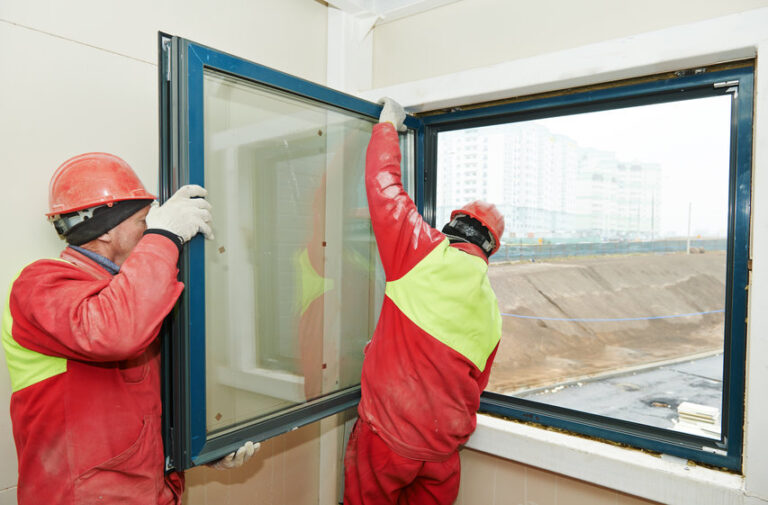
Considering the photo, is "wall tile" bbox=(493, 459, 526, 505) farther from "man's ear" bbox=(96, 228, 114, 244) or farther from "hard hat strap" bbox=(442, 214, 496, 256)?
"man's ear" bbox=(96, 228, 114, 244)

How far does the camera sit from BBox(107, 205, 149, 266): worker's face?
110 centimetres

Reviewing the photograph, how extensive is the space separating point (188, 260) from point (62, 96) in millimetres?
559

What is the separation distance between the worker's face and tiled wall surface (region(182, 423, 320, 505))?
863 millimetres

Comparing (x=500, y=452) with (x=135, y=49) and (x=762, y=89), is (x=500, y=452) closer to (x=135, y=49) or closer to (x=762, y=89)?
(x=762, y=89)

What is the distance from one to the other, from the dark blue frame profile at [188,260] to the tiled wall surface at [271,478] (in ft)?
1.53

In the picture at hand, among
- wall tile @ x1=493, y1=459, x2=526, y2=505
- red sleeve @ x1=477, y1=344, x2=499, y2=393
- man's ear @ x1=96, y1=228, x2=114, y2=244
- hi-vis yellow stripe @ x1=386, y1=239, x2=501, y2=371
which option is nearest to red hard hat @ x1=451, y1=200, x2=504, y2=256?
hi-vis yellow stripe @ x1=386, y1=239, x2=501, y2=371

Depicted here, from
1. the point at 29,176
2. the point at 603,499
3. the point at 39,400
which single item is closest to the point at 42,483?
the point at 39,400

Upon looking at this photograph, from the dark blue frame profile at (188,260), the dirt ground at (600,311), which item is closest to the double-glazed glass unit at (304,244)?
the dark blue frame profile at (188,260)

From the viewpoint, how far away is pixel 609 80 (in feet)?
5.07

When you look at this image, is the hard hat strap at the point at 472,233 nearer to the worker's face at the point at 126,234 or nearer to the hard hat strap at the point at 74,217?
the worker's face at the point at 126,234

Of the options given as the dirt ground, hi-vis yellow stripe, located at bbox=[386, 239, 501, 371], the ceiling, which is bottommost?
the dirt ground

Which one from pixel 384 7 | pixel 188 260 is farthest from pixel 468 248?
pixel 384 7

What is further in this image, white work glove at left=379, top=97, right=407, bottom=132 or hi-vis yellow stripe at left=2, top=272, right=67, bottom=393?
white work glove at left=379, top=97, right=407, bottom=132

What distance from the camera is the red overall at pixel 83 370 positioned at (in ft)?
3.07
